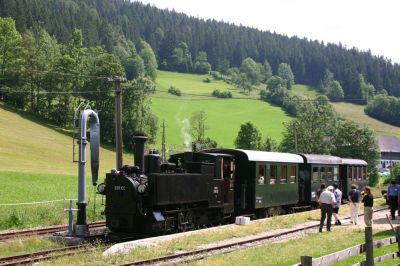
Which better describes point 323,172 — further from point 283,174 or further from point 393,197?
point 393,197

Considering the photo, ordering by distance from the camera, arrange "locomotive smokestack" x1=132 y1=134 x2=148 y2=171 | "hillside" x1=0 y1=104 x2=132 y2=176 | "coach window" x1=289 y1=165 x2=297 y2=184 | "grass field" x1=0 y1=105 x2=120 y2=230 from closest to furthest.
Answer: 1. "locomotive smokestack" x1=132 y1=134 x2=148 y2=171
2. "grass field" x1=0 y1=105 x2=120 y2=230
3. "coach window" x1=289 y1=165 x2=297 y2=184
4. "hillside" x1=0 y1=104 x2=132 y2=176

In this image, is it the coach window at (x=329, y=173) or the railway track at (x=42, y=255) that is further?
the coach window at (x=329, y=173)

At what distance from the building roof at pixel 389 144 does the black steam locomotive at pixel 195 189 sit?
105514 millimetres

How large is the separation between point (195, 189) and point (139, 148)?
256 cm

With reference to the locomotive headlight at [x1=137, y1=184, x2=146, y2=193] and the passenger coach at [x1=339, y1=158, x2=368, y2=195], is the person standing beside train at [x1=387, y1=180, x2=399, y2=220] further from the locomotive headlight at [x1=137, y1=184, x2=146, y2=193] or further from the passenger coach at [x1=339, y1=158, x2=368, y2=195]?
the locomotive headlight at [x1=137, y1=184, x2=146, y2=193]

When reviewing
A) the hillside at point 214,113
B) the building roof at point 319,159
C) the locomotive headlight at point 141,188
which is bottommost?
the locomotive headlight at point 141,188

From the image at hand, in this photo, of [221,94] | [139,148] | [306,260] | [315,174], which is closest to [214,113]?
[221,94]

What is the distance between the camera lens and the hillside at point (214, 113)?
107 metres

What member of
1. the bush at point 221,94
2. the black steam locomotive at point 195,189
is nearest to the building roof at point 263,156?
the black steam locomotive at point 195,189

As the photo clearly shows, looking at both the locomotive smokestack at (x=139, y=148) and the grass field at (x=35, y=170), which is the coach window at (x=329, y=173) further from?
the locomotive smokestack at (x=139, y=148)

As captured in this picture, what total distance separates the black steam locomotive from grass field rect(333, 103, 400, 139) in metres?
118

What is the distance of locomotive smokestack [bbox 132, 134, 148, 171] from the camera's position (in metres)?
17.5

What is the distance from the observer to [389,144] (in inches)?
5022

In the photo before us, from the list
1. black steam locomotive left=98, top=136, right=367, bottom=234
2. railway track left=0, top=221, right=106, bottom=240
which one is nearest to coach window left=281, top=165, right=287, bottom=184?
black steam locomotive left=98, top=136, right=367, bottom=234
